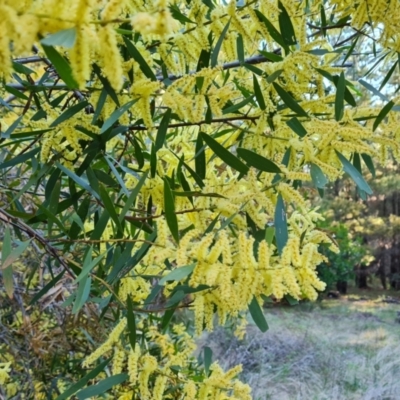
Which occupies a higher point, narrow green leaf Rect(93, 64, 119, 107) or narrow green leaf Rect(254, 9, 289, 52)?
narrow green leaf Rect(254, 9, 289, 52)


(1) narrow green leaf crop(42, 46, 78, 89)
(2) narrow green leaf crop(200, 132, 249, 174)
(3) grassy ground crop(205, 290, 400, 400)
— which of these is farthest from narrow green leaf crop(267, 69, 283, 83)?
(3) grassy ground crop(205, 290, 400, 400)

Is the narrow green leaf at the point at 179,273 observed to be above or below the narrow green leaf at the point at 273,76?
below

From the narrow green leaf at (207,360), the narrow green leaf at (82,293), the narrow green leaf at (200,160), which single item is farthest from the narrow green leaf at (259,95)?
the narrow green leaf at (207,360)

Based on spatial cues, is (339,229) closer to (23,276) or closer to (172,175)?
(23,276)

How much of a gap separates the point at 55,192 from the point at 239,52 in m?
0.33

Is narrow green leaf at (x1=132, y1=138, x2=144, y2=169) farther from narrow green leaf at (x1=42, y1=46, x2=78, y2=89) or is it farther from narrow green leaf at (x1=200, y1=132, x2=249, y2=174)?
narrow green leaf at (x1=42, y1=46, x2=78, y2=89)

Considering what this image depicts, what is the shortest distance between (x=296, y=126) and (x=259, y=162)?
0.07 meters

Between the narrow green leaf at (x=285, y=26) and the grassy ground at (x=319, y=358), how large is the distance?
8.58 ft

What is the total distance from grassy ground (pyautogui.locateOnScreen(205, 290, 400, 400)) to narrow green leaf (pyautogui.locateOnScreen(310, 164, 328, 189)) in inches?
101

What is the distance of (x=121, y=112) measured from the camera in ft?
1.71

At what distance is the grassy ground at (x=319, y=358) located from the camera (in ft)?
10.1

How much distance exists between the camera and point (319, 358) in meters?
3.80

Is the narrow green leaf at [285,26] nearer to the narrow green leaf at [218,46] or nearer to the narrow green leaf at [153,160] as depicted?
the narrow green leaf at [218,46]

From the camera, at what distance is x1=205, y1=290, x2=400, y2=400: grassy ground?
121 inches
